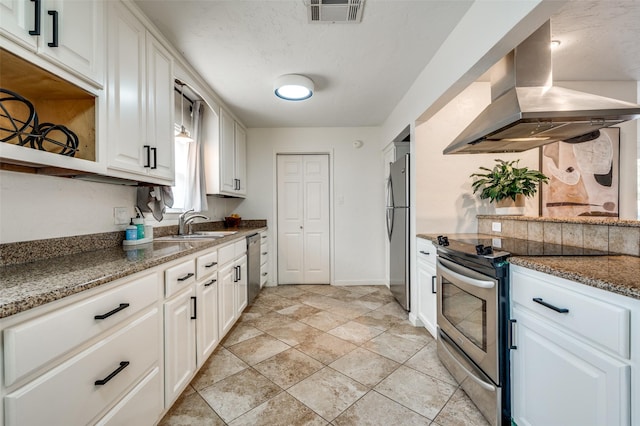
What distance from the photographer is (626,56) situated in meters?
2.14

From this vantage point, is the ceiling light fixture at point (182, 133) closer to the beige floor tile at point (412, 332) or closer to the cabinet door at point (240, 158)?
the cabinet door at point (240, 158)

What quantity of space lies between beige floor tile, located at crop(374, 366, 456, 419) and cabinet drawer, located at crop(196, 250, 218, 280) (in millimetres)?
1378

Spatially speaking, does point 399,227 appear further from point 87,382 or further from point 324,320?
point 87,382

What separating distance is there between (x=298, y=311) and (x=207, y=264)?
143 centimetres

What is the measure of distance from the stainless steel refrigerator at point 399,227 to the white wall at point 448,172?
0.22 meters

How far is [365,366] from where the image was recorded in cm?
188

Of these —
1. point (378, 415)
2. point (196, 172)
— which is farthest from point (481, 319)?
point (196, 172)

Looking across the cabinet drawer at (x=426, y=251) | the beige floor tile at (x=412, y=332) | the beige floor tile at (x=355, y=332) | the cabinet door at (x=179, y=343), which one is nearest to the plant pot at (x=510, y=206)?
the cabinet drawer at (x=426, y=251)

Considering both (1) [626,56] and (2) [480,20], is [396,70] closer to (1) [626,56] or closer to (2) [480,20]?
(2) [480,20]

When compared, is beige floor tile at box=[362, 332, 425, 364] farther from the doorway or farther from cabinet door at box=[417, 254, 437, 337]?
the doorway

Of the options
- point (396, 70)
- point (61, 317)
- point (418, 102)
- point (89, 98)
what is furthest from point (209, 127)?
point (61, 317)

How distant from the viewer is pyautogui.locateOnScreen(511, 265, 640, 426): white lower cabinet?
83 cm

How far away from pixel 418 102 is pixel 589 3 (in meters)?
1.13

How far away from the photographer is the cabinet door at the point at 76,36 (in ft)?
3.28
